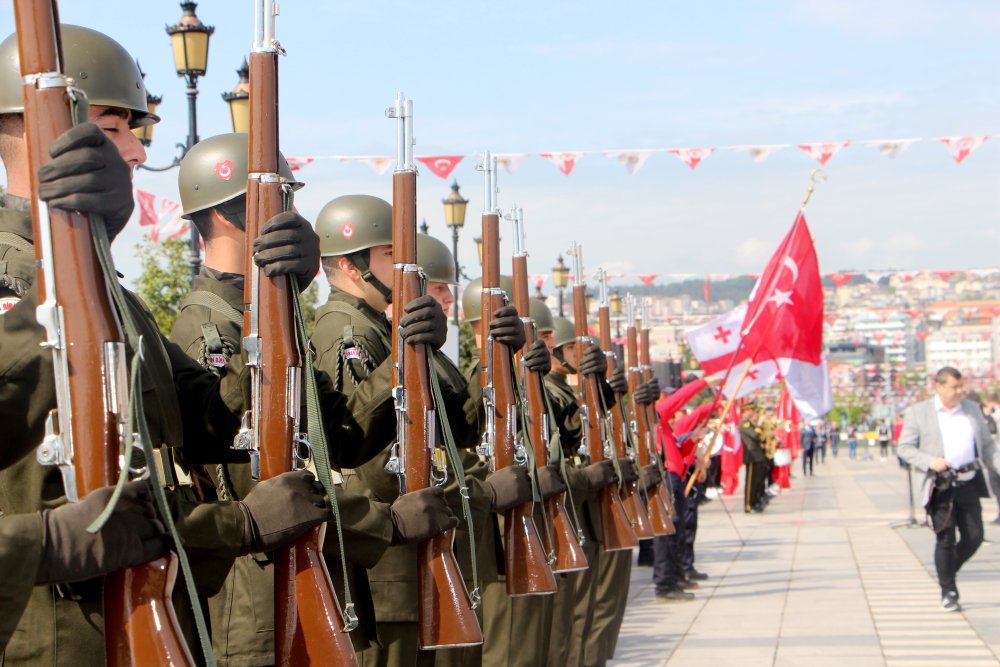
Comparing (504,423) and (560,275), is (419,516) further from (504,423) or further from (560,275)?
(560,275)

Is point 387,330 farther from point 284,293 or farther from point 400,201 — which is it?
point 284,293

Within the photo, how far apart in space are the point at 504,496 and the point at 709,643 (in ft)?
16.2

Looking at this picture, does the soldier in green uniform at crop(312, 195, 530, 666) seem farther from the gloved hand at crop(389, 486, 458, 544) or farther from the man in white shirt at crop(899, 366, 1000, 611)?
the man in white shirt at crop(899, 366, 1000, 611)

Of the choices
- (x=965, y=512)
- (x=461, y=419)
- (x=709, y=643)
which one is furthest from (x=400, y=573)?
(x=965, y=512)

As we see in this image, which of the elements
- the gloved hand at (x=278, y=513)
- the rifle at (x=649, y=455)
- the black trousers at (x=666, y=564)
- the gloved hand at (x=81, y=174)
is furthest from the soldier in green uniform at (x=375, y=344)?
the black trousers at (x=666, y=564)

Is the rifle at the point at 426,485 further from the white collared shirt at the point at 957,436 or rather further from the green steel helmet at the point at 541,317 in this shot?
the white collared shirt at the point at 957,436

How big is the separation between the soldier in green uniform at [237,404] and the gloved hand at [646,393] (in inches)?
287

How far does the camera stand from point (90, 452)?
2.66 meters

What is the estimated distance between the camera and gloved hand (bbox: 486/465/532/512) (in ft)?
19.3

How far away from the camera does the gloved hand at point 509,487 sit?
19.3 ft

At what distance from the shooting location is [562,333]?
36.9 feet

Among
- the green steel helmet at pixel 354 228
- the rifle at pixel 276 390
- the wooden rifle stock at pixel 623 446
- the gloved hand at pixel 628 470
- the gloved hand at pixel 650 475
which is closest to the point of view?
the rifle at pixel 276 390

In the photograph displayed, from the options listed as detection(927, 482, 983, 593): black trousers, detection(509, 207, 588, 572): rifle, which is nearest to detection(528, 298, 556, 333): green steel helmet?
detection(509, 207, 588, 572): rifle

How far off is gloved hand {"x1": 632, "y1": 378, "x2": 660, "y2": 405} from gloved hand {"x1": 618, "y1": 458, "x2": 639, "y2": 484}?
2043mm
